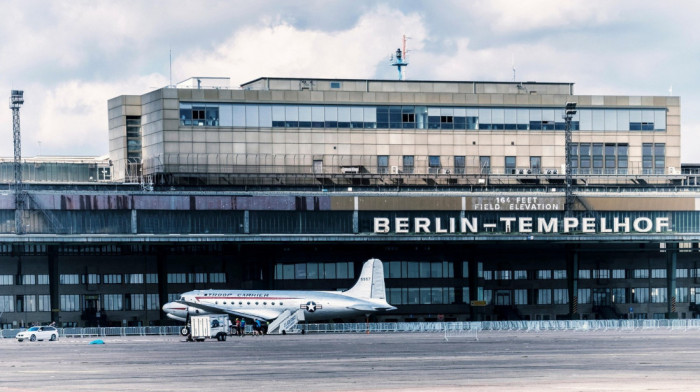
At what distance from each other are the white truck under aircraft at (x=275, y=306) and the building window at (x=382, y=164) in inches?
927

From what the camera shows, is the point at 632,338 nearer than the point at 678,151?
Yes

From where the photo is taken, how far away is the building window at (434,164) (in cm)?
14950

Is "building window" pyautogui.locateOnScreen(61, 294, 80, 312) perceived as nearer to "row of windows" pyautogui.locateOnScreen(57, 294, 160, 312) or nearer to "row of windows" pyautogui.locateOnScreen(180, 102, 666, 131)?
"row of windows" pyautogui.locateOnScreen(57, 294, 160, 312)

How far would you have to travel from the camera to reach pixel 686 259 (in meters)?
156

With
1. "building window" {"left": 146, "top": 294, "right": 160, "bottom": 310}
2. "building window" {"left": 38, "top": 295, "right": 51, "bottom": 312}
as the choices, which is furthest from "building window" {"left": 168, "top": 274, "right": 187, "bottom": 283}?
"building window" {"left": 38, "top": 295, "right": 51, "bottom": 312}

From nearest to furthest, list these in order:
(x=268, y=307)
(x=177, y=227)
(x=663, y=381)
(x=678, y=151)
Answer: (x=663, y=381) → (x=268, y=307) → (x=177, y=227) → (x=678, y=151)

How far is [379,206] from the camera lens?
460 feet

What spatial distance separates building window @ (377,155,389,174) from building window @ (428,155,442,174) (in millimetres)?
5163

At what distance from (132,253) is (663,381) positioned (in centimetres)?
9781

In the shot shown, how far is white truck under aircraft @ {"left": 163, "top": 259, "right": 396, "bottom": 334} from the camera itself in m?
127

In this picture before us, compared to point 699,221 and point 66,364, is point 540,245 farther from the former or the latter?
point 66,364

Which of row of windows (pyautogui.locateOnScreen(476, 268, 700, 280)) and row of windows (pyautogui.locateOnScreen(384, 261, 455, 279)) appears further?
row of windows (pyautogui.locateOnScreen(476, 268, 700, 280))

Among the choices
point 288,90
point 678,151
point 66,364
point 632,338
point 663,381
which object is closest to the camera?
point 663,381

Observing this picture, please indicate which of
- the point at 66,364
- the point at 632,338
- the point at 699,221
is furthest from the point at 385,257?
the point at 66,364
